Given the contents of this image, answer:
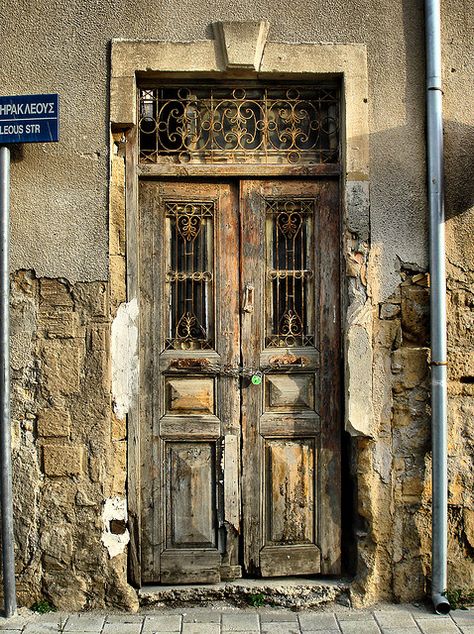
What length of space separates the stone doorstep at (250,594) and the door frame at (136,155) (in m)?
0.17

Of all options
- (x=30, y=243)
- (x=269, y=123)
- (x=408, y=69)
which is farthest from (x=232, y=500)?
(x=408, y=69)

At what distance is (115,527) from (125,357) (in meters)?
0.99

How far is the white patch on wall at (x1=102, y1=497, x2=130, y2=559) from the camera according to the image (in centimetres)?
402

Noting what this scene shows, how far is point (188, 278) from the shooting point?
423 centimetres

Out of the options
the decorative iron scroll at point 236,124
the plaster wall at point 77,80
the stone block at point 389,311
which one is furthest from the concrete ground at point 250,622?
the decorative iron scroll at point 236,124

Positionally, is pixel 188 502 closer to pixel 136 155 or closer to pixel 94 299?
pixel 94 299

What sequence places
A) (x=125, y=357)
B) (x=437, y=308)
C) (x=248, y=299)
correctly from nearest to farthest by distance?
1. (x=437, y=308)
2. (x=125, y=357)
3. (x=248, y=299)

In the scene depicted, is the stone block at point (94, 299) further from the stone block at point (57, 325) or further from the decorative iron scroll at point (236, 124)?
the decorative iron scroll at point (236, 124)

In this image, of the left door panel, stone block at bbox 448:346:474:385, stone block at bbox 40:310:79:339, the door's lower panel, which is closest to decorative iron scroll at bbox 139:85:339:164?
the left door panel

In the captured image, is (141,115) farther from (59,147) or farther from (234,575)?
(234,575)

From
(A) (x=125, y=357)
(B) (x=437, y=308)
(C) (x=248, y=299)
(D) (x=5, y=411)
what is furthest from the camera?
(C) (x=248, y=299)

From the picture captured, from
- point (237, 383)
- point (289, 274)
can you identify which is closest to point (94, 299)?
point (237, 383)

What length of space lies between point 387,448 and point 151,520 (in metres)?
1.48

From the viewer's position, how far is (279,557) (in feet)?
13.8
